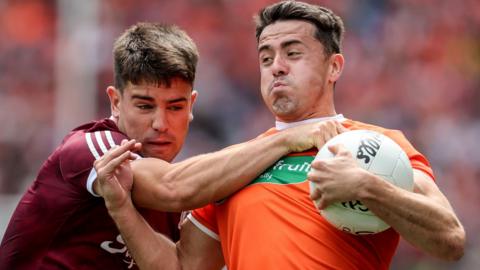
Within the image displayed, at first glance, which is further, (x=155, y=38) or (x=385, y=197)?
(x=155, y=38)

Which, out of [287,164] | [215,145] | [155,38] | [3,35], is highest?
[155,38]

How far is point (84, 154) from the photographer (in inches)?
212

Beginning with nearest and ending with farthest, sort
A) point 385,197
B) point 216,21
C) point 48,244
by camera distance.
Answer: point 385,197 → point 48,244 → point 216,21

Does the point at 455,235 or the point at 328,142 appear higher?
the point at 328,142

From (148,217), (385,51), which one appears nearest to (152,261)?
(148,217)

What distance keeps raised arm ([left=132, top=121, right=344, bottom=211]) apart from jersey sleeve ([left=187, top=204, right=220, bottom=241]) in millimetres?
304

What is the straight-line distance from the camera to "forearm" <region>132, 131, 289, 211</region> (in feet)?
16.8

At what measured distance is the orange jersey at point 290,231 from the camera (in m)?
4.88

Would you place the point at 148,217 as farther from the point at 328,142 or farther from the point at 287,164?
the point at 328,142

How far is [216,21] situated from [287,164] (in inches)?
280

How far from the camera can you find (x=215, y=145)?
1130cm

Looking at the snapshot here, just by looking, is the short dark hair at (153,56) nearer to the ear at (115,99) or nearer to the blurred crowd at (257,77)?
the ear at (115,99)

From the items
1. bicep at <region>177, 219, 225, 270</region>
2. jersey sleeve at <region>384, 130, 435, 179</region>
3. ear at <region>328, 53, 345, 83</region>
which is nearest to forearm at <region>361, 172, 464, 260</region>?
jersey sleeve at <region>384, 130, 435, 179</region>

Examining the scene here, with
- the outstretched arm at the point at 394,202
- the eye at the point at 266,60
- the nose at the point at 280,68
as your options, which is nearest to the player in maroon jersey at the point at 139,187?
the nose at the point at 280,68
